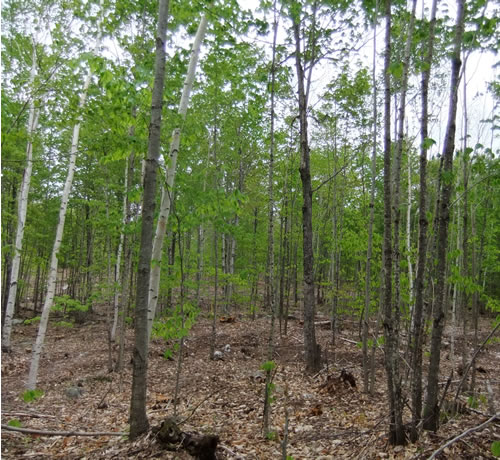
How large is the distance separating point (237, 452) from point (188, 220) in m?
2.88

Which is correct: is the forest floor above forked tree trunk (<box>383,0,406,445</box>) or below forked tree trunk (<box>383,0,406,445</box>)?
below

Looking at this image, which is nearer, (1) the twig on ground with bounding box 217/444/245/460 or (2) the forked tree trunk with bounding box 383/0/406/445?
(2) the forked tree trunk with bounding box 383/0/406/445

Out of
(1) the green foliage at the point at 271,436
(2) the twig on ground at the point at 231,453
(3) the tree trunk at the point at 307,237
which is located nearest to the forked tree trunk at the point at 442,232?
(1) the green foliage at the point at 271,436

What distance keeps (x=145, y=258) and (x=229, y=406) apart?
11.0 feet

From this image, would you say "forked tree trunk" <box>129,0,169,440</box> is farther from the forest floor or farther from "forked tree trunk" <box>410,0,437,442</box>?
"forked tree trunk" <box>410,0,437,442</box>

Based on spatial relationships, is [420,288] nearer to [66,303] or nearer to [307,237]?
[307,237]

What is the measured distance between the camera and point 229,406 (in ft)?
19.6

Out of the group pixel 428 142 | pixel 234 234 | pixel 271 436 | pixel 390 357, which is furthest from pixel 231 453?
pixel 234 234

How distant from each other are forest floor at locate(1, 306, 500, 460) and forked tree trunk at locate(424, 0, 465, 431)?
0.31 m

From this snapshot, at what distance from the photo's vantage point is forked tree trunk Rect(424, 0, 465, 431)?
12.0 feet

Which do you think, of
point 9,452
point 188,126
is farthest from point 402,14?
point 9,452

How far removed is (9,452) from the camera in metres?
3.96

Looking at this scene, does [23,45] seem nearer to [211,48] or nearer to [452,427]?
[211,48]

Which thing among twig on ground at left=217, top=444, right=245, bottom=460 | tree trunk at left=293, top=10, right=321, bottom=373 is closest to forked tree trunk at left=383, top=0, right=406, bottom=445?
twig on ground at left=217, top=444, right=245, bottom=460
